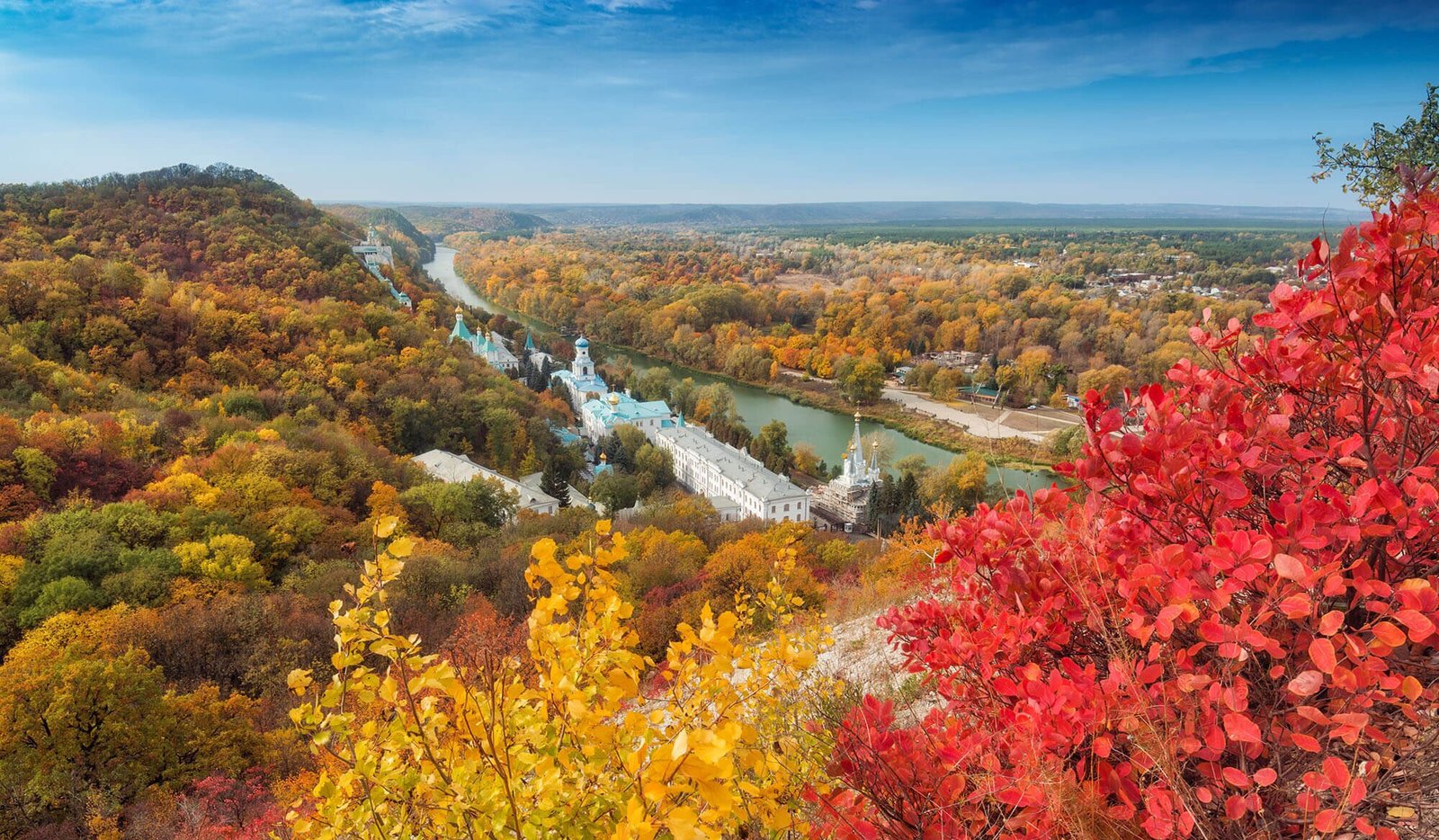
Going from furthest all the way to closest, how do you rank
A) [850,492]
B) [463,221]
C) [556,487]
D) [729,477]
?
[463,221] → [729,477] → [850,492] → [556,487]

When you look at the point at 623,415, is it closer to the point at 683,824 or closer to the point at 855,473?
the point at 855,473

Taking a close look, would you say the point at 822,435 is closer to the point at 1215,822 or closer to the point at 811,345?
the point at 811,345

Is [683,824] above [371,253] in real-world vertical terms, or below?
below

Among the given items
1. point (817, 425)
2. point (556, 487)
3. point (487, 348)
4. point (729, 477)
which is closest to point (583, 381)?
point (487, 348)

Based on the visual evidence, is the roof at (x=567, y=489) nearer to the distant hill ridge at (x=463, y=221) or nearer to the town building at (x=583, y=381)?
the town building at (x=583, y=381)

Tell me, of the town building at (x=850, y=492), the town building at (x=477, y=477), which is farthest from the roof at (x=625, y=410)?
the town building at (x=850, y=492)

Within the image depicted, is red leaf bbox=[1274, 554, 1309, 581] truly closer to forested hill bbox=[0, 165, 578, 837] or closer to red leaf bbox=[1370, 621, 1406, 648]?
red leaf bbox=[1370, 621, 1406, 648]
